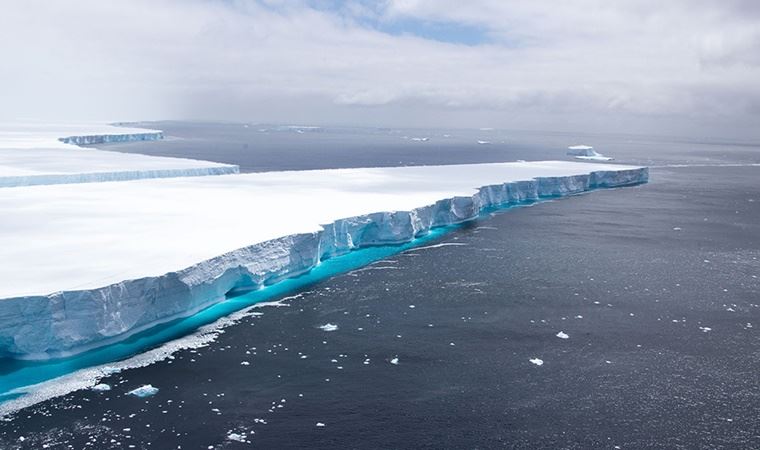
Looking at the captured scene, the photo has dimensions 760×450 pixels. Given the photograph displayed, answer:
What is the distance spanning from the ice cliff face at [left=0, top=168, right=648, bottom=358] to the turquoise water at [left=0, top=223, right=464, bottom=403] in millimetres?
153

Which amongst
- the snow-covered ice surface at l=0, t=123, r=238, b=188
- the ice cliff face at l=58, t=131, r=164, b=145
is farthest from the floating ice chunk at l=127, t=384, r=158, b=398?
the ice cliff face at l=58, t=131, r=164, b=145

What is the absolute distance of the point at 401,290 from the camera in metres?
15.9

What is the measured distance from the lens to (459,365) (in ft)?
37.7

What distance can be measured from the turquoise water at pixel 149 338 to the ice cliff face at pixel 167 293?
153 mm

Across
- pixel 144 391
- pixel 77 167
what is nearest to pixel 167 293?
pixel 144 391

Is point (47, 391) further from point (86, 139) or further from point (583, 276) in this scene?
point (86, 139)

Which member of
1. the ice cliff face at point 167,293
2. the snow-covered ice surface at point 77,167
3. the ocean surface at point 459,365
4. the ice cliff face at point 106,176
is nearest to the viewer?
the ocean surface at point 459,365

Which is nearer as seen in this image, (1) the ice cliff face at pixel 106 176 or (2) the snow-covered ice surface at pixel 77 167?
(1) the ice cliff face at pixel 106 176

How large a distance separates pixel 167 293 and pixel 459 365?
5889 mm

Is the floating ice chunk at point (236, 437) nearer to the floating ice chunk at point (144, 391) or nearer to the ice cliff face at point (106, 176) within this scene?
the floating ice chunk at point (144, 391)

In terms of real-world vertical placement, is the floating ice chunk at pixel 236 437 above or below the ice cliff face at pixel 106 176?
below

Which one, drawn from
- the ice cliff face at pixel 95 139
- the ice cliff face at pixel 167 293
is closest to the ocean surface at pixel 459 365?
the ice cliff face at pixel 167 293

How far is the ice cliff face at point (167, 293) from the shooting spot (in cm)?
1082

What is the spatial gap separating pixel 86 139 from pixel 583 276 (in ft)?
179
